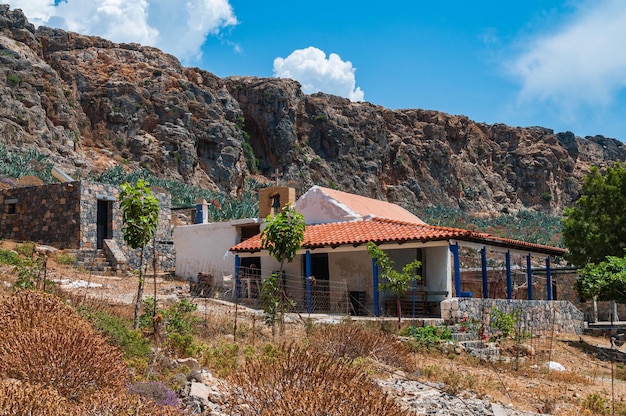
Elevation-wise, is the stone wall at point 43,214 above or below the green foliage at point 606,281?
above

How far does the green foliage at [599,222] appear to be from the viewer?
23734mm

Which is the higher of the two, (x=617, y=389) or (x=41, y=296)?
(x=41, y=296)

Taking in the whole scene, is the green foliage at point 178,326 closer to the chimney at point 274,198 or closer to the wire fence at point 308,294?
the wire fence at point 308,294

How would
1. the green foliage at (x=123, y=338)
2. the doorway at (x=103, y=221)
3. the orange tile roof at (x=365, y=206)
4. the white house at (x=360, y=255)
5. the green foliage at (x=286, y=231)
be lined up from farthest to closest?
the doorway at (x=103, y=221) < the orange tile roof at (x=365, y=206) < the white house at (x=360, y=255) < the green foliage at (x=286, y=231) < the green foliage at (x=123, y=338)

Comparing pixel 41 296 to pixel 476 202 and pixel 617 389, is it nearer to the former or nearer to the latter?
pixel 617 389

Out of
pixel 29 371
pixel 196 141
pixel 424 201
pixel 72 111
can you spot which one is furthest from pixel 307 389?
pixel 424 201

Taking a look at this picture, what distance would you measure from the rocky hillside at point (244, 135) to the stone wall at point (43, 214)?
731 inches

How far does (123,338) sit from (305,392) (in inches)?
191

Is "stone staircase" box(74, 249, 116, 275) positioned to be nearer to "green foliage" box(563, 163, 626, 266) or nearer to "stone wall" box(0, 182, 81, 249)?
"stone wall" box(0, 182, 81, 249)

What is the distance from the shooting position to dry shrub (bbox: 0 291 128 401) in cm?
519

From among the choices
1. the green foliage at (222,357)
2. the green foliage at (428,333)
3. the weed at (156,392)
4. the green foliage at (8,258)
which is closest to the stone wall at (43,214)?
the green foliage at (8,258)

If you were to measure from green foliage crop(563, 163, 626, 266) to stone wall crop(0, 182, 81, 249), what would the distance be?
19687mm

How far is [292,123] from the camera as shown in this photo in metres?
72.7

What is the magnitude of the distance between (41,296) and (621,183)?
2333cm
